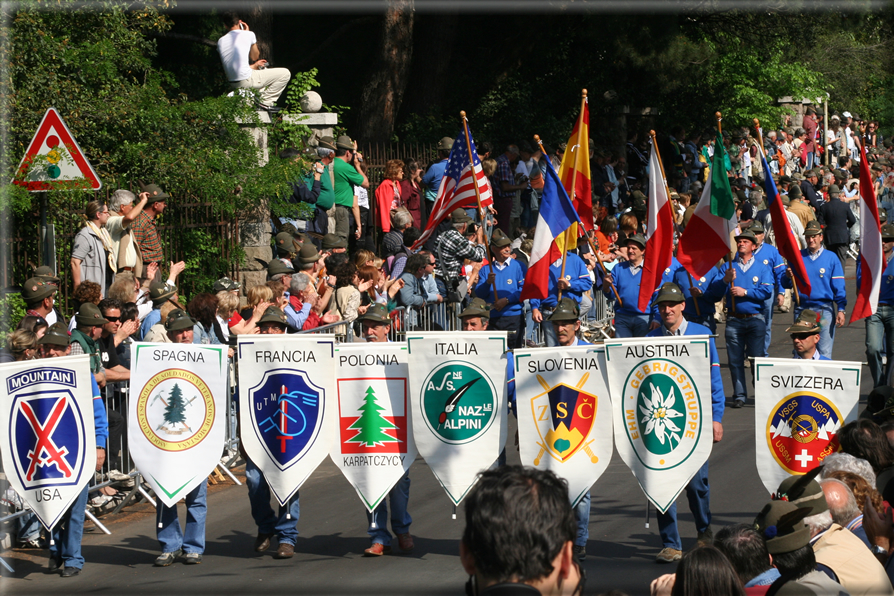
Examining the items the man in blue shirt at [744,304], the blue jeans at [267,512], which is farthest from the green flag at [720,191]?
the blue jeans at [267,512]

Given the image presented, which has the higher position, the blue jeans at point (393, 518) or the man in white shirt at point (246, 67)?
the man in white shirt at point (246, 67)

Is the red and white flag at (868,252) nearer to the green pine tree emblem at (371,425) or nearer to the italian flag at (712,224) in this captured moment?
the italian flag at (712,224)

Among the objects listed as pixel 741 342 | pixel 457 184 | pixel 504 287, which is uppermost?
pixel 457 184

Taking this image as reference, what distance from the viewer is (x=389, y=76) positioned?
73.3 feet

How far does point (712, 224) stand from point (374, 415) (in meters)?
4.30

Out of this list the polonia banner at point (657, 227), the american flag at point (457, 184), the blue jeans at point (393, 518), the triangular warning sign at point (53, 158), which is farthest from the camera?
the american flag at point (457, 184)

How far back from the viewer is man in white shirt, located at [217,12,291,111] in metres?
15.2

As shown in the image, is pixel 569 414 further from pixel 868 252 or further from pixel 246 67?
pixel 246 67

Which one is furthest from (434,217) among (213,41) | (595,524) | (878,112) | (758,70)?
(878,112)

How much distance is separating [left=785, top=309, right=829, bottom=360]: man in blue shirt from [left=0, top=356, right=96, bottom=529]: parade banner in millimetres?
5293

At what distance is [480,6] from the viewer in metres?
24.8

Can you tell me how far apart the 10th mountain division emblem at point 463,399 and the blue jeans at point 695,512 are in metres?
1.40

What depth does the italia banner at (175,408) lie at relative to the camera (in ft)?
26.2

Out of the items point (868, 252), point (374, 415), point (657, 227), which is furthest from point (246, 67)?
point (868, 252)
